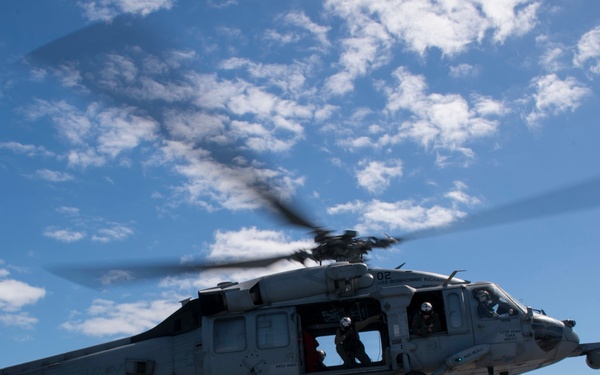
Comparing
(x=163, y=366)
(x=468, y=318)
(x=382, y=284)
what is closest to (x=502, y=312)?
(x=468, y=318)

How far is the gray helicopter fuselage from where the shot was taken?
16328mm

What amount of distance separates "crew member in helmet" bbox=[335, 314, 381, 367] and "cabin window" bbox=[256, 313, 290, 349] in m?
1.14

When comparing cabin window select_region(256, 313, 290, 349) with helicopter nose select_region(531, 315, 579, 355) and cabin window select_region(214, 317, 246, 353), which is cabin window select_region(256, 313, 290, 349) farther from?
helicopter nose select_region(531, 315, 579, 355)

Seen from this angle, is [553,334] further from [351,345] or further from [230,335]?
[230,335]

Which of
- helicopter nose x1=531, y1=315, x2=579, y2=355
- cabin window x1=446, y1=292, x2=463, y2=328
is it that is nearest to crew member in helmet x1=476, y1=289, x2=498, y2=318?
cabin window x1=446, y1=292, x2=463, y2=328

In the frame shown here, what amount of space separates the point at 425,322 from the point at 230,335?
421 cm

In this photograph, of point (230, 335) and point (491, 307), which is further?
point (230, 335)

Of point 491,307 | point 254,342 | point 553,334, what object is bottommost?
point 553,334

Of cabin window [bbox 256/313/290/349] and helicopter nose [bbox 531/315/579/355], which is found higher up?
cabin window [bbox 256/313/290/349]

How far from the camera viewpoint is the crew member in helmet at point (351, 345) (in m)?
16.7

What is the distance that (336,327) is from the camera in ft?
57.0

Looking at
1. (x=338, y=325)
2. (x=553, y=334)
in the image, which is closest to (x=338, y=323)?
(x=338, y=325)

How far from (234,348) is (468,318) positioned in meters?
5.03

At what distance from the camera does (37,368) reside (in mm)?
18062
